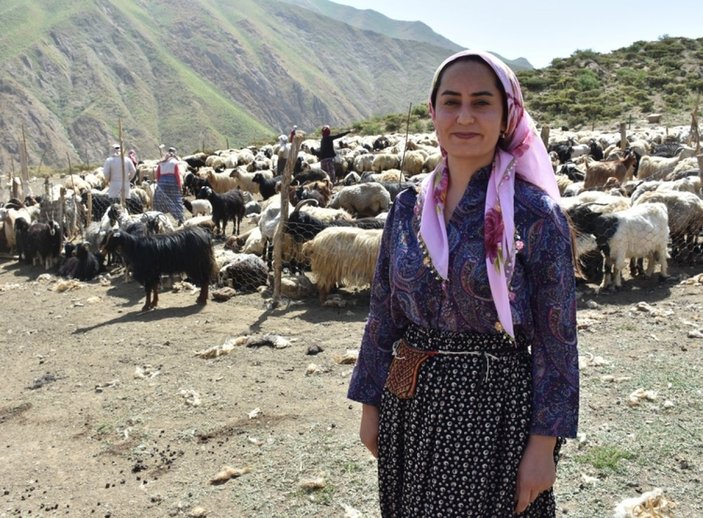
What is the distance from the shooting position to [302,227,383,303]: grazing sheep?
8070mm

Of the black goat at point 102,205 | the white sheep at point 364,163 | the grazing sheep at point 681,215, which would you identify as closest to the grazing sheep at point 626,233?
the grazing sheep at point 681,215

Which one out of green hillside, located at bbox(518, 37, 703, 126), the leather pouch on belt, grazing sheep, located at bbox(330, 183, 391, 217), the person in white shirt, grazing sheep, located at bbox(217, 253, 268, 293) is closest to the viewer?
the leather pouch on belt

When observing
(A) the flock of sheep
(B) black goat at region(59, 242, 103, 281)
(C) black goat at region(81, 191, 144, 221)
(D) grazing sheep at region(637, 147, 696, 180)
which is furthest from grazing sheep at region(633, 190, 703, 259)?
(C) black goat at region(81, 191, 144, 221)

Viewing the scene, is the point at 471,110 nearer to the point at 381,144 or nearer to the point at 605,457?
the point at 605,457

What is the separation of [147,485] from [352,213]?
880 cm

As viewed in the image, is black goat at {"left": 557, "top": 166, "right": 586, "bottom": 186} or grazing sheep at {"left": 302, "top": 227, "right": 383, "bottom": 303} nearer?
grazing sheep at {"left": 302, "top": 227, "right": 383, "bottom": 303}

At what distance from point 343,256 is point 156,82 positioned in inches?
3857

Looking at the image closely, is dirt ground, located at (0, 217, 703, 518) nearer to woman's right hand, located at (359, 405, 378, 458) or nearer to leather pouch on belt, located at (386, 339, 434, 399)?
woman's right hand, located at (359, 405, 378, 458)

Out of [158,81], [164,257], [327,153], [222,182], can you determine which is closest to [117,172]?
[164,257]

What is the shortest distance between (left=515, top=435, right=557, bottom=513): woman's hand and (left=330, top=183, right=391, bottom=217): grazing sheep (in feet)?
34.9

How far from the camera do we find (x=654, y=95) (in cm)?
3297

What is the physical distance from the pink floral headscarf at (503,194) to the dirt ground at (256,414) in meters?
2.18

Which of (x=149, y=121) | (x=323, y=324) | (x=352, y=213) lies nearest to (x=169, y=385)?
(x=323, y=324)

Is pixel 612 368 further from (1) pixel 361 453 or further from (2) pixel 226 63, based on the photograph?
(2) pixel 226 63
